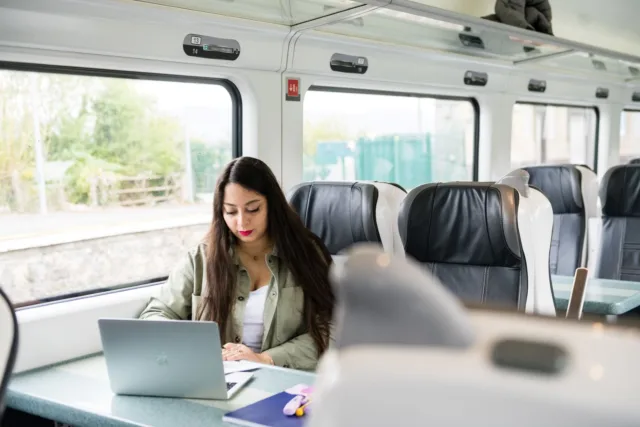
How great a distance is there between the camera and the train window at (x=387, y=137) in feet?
12.6

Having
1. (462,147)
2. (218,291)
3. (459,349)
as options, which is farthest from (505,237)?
(462,147)

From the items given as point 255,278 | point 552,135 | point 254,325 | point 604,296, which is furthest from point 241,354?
point 552,135

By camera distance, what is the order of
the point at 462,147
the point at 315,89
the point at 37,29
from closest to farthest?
the point at 37,29, the point at 315,89, the point at 462,147

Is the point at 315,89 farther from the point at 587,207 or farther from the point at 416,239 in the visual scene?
the point at 587,207

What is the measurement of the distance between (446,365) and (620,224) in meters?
4.23

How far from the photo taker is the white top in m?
2.45

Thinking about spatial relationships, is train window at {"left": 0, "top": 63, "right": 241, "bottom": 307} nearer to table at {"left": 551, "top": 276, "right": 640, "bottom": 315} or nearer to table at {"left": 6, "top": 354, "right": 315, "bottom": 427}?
table at {"left": 6, "top": 354, "right": 315, "bottom": 427}

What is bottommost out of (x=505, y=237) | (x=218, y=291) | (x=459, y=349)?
(x=218, y=291)

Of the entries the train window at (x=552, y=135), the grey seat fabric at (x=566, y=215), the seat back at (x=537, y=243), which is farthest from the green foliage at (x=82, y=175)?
the train window at (x=552, y=135)

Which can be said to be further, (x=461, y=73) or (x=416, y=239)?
(x=461, y=73)

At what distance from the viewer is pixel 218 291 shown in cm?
239

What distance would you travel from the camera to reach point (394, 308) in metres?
0.35

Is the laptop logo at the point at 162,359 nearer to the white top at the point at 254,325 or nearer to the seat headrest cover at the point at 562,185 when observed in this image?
the white top at the point at 254,325

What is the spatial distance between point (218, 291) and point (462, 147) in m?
3.16
